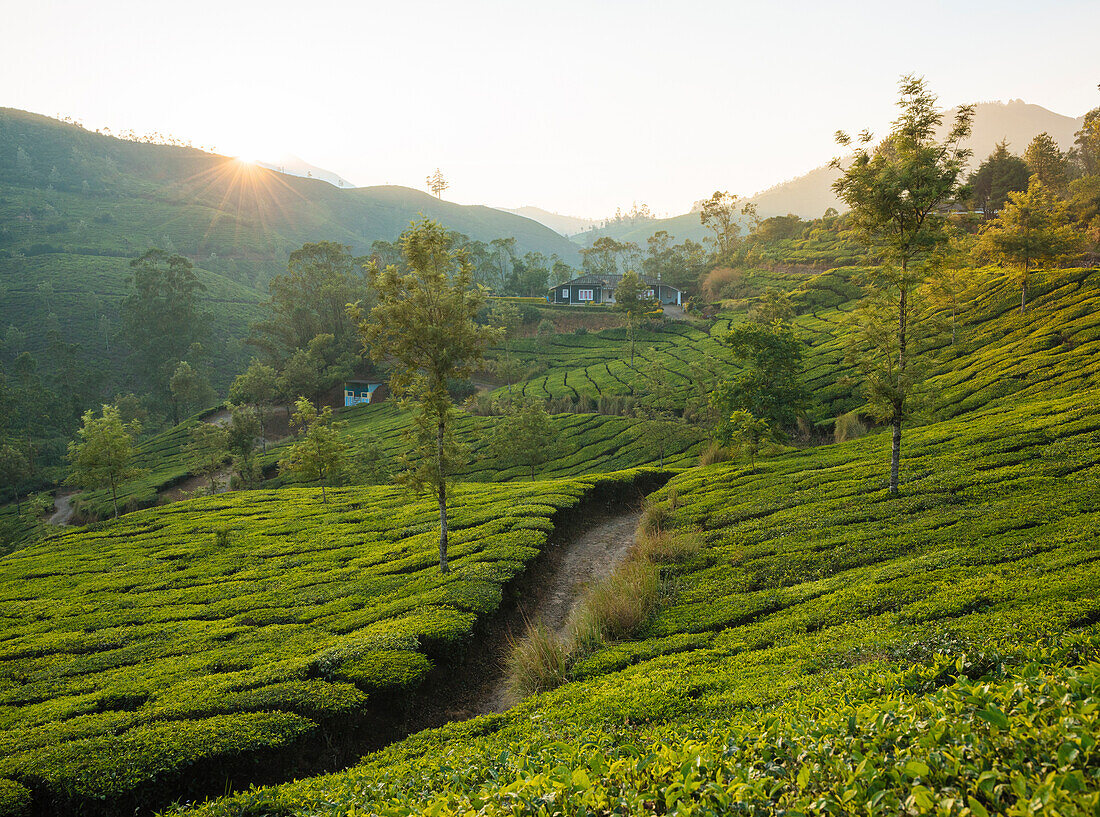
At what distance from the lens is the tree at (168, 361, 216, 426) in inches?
2867

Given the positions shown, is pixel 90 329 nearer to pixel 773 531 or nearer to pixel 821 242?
pixel 773 531

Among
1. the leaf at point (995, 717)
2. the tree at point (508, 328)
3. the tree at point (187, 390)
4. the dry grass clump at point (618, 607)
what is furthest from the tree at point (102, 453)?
the tree at point (187, 390)

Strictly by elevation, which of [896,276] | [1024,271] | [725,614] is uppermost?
[1024,271]

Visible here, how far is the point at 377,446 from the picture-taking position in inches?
1549

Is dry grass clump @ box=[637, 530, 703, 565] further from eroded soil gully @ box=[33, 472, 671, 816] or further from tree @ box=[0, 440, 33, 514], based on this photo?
tree @ box=[0, 440, 33, 514]

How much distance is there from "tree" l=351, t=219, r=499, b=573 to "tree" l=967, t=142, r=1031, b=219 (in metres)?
71.4

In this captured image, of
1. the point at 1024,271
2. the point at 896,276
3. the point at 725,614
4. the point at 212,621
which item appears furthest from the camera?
the point at 1024,271

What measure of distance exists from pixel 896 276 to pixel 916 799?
1616cm

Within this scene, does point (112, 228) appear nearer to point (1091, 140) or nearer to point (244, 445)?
point (244, 445)

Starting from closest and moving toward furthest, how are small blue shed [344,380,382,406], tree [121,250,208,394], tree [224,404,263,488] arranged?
tree [224,404,263,488], small blue shed [344,380,382,406], tree [121,250,208,394]

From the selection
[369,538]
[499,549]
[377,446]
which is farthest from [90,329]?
[499,549]

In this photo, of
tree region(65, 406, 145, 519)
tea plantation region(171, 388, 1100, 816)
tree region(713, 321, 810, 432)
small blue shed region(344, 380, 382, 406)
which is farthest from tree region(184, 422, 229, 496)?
tree region(713, 321, 810, 432)

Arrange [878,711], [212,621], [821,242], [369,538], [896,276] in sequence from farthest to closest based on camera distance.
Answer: [821,242] < [369,538] < [896,276] < [212,621] < [878,711]

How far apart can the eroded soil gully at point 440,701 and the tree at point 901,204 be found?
10617 mm
